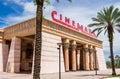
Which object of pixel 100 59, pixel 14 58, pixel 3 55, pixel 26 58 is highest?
pixel 3 55

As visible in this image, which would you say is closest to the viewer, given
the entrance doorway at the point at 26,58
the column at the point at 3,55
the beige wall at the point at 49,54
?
the beige wall at the point at 49,54

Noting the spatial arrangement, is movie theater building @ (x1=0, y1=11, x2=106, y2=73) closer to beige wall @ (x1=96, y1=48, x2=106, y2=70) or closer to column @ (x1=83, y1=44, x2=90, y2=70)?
column @ (x1=83, y1=44, x2=90, y2=70)

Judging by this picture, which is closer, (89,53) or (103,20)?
(103,20)

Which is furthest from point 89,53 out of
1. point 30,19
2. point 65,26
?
point 30,19

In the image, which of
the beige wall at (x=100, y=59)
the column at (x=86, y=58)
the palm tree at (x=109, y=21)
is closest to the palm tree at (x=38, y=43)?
the palm tree at (x=109, y=21)

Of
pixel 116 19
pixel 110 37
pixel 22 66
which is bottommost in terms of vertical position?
pixel 22 66

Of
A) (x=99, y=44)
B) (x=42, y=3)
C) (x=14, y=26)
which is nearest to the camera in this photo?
(x=42, y=3)

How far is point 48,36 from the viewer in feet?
151

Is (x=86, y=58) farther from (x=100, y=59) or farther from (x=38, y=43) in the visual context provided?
(x=38, y=43)

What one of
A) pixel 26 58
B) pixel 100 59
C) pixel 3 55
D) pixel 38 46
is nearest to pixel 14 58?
pixel 3 55

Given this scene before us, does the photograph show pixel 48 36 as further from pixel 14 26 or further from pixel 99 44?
pixel 99 44

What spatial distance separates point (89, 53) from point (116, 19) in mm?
33444

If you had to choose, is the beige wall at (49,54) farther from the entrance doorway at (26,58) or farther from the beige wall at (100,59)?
the beige wall at (100,59)

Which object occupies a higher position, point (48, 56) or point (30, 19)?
point (30, 19)
